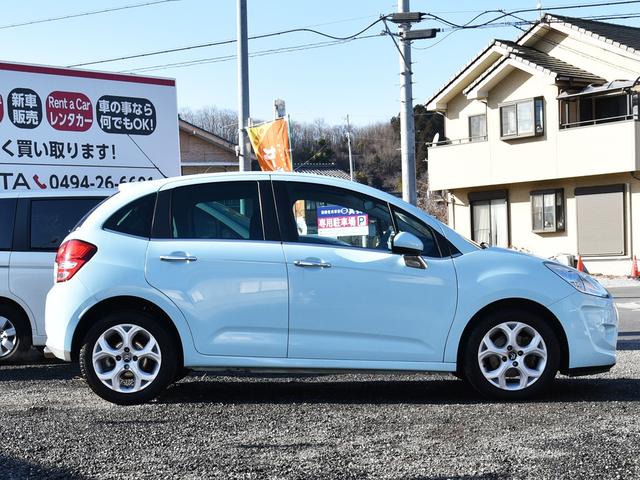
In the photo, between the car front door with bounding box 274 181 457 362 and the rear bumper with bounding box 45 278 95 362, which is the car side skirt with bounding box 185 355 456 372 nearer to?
the car front door with bounding box 274 181 457 362

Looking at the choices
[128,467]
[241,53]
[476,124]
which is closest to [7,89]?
[241,53]

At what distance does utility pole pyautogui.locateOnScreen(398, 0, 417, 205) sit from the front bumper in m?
8.79

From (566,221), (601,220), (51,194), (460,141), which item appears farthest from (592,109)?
(51,194)

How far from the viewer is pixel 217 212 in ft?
22.2

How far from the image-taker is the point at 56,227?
920 centimetres

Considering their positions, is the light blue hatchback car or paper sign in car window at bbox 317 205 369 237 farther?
paper sign in car window at bbox 317 205 369 237

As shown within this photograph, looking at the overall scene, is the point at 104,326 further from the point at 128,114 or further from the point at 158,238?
the point at 128,114

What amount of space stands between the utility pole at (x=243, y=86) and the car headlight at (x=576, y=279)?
33.4 ft

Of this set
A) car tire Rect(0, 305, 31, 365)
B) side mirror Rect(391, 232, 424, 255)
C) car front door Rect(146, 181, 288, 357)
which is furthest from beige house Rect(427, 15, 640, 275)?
car front door Rect(146, 181, 288, 357)

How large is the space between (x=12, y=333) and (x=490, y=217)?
2454cm

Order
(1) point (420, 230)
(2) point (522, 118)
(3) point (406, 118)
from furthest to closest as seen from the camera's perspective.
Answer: (2) point (522, 118) < (3) point (406, 118) < (1) point (420, 230)

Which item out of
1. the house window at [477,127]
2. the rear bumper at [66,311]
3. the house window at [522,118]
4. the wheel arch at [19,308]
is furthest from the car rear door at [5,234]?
the house window at [477,127]

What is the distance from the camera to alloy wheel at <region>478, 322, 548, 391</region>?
643cm

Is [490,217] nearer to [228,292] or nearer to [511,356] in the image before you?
[511,356]
